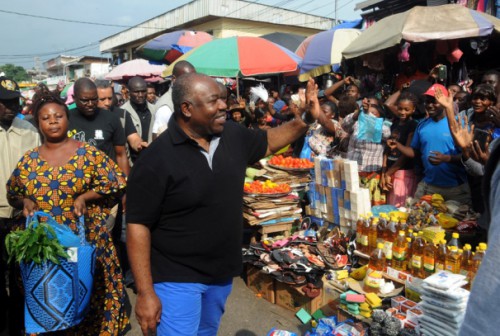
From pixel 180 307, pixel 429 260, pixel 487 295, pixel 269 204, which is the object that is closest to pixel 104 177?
pixel 180 307

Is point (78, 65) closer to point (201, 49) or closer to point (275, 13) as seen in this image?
point (275, 13)

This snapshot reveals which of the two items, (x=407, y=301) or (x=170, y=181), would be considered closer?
(x=170, y=181)

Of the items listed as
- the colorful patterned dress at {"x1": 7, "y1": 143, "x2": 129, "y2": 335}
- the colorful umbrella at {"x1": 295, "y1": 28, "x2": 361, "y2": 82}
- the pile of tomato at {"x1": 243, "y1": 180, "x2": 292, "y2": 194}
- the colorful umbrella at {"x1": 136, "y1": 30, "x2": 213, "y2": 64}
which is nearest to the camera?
the colorful patterned dress at {"x1": 7, "y1": 143, "x2": 129, "y2": 335}

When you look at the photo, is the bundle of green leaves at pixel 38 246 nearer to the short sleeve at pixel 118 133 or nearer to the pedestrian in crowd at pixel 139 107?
the short sleeve at pixel 118 133

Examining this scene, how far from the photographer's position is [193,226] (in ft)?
7.28

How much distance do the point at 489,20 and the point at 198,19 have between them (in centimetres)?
1718

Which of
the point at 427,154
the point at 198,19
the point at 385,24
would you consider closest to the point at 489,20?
the point at 385,24

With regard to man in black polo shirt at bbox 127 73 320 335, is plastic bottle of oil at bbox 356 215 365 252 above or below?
below

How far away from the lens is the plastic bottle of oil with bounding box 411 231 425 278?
12.0 ft

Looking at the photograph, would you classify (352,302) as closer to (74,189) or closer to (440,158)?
(440,158)

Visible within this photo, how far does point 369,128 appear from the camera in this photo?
16.8 ft

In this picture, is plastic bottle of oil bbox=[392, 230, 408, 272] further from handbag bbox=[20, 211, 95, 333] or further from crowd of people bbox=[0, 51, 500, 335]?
handbag bbox=[20, 211, 95, 333]

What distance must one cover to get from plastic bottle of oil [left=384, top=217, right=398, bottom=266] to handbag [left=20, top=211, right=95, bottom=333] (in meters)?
2.81

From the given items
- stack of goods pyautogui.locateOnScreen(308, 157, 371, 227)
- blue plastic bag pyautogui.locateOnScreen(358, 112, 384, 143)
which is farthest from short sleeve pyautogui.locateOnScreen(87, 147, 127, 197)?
blue plastic bag pyautogui.locateOnScreen(358, 112, 384, 143)
